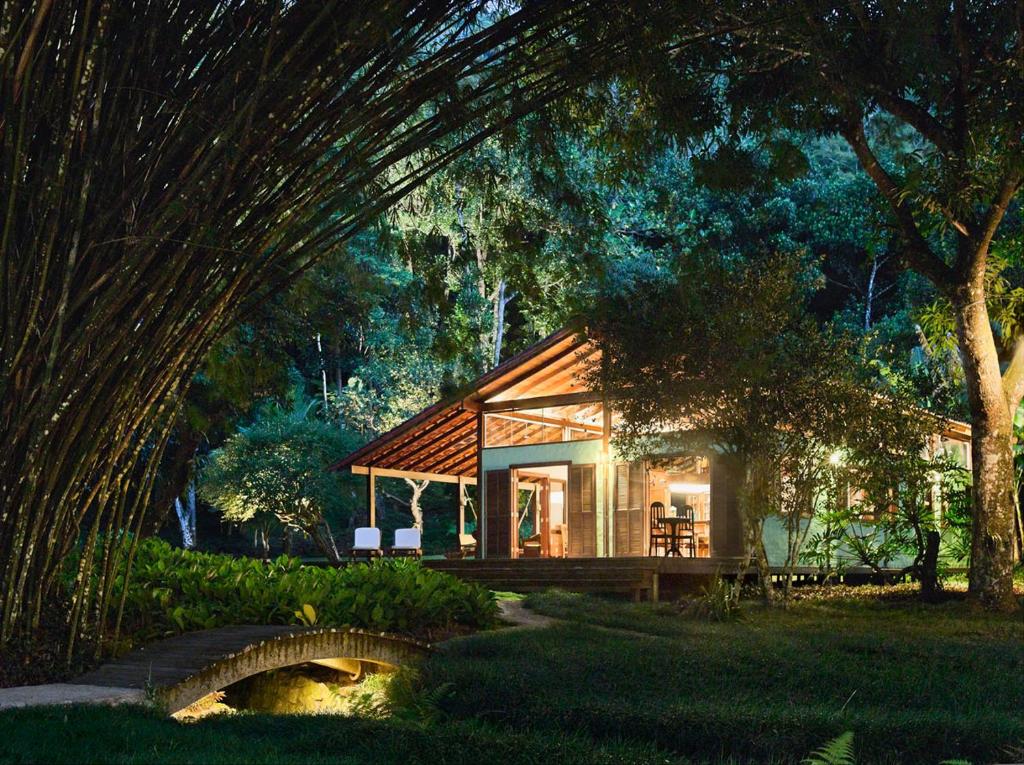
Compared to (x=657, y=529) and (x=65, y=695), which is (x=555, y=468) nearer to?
(x=657, y=529)

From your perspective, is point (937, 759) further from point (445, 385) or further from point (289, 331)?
point (289, 331)

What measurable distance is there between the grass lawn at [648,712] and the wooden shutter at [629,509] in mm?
8424

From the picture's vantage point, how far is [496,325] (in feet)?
101

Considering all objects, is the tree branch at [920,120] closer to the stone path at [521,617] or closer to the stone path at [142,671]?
the stone path at [521,617]

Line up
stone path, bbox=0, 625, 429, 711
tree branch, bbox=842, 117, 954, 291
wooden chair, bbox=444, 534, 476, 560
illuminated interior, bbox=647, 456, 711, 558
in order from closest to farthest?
stone path, bbox=0, 625, 429, 711 < tree branch, bbox=842, 117, 954, 291 < illuminated interior, bbox=647, 456, 711, 558 < wooden chair, bbox=444, 534, 476, 560

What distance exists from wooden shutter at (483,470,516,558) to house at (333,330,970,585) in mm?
18

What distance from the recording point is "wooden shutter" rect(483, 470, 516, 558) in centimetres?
2006

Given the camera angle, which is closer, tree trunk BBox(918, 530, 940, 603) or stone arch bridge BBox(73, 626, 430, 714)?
stone arch bridge BBox(73, 626, 430, 714)

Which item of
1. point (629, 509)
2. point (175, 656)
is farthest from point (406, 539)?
point (175, 656)

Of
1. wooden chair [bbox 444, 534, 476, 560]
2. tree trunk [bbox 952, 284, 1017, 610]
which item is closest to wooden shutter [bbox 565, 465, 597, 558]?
wooden chair [bbox 444, 534, 476, 560]

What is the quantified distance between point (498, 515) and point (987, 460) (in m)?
9.35

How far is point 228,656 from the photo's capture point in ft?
20.3

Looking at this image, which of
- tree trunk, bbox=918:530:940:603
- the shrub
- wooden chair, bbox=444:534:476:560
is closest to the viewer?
the shrub

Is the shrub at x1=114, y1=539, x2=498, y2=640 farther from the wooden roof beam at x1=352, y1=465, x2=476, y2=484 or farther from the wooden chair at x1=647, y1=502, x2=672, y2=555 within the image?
the wooden roof beam at x1=352, y1=465, x2=476, y2=484
